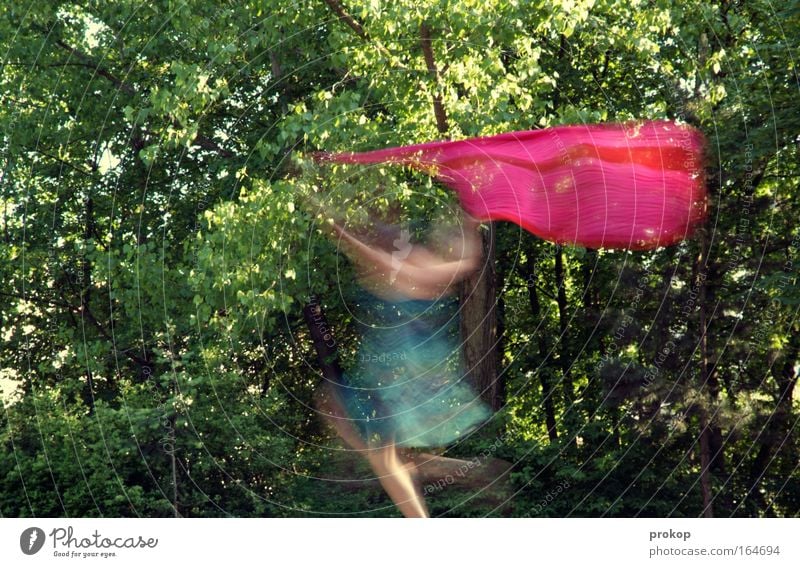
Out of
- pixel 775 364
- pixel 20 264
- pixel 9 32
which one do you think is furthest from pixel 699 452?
pixel 9 32

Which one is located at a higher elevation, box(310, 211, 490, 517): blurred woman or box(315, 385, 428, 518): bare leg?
box(310, 211, 490, 517): blurred woman

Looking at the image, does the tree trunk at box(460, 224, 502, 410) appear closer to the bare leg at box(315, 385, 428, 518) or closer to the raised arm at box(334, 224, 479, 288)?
the raised arm at box(334, 224, 479, 288)

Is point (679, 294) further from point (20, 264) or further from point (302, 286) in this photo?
point (20, 264)

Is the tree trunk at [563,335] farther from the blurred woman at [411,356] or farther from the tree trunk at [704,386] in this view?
the tree trunk at [704,386]

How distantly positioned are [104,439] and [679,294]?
6819 millimetres

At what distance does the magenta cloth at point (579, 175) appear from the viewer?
34.8 feet

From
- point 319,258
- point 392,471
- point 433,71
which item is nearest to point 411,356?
point 392,471

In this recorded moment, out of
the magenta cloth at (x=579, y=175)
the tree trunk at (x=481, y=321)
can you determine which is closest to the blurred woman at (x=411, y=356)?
the tree trunk at (x=481, y=321)
